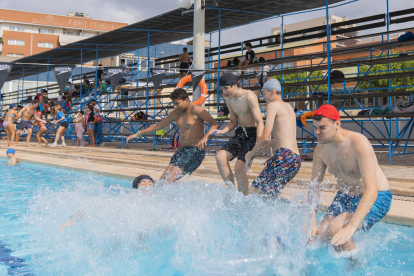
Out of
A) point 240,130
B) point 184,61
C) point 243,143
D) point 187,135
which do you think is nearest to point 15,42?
point 184,61

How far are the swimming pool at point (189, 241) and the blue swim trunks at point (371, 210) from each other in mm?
271

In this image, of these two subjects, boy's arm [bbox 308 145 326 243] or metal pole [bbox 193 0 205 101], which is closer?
boy's arm [bbox 308 145 326 243]

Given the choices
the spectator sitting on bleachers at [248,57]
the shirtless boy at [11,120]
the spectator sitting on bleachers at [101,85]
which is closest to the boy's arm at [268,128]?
the spectator sitting on bleachers at [248,57]

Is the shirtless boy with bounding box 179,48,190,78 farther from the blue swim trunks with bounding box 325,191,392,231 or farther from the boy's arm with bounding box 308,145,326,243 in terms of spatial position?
the blue swim trunks with bounding box 325,191,392,231

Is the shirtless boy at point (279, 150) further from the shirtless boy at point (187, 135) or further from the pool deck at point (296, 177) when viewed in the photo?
the shirtless boy at point (187, 135)

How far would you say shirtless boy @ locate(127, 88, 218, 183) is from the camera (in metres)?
4.88

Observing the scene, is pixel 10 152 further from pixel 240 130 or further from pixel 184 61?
pixel 184 61

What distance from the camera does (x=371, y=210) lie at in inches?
114

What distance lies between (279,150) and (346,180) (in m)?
1.11

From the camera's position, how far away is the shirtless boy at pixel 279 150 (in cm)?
401

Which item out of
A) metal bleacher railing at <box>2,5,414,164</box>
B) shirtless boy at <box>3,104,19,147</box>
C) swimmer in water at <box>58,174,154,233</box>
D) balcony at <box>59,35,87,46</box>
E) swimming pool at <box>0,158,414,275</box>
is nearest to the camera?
swimming pool at <box>0,158,414,275</box>

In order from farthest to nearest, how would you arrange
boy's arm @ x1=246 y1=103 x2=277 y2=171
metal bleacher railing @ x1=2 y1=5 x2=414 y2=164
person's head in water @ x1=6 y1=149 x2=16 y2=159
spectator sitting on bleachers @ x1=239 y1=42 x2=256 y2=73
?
spectator sitting on bleachers @ x1=239 y1=42 x2=256 y2=73 → person's head in water @ x1=6 y1=149 x2=16 y2=159 → metal bleacher railing @ x1=2 y1=5 x2=414 y2=164 → boy's arm @ x1=246 y1=103 x2=277 y2=171

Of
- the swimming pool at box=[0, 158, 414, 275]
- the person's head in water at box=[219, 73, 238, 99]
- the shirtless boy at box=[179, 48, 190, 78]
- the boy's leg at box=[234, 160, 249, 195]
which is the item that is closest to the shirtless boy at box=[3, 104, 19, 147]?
the shirtless boy at box=[179, 48, 190, 78]

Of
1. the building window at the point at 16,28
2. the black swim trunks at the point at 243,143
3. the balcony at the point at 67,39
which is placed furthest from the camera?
the building window at the point at 16,28
